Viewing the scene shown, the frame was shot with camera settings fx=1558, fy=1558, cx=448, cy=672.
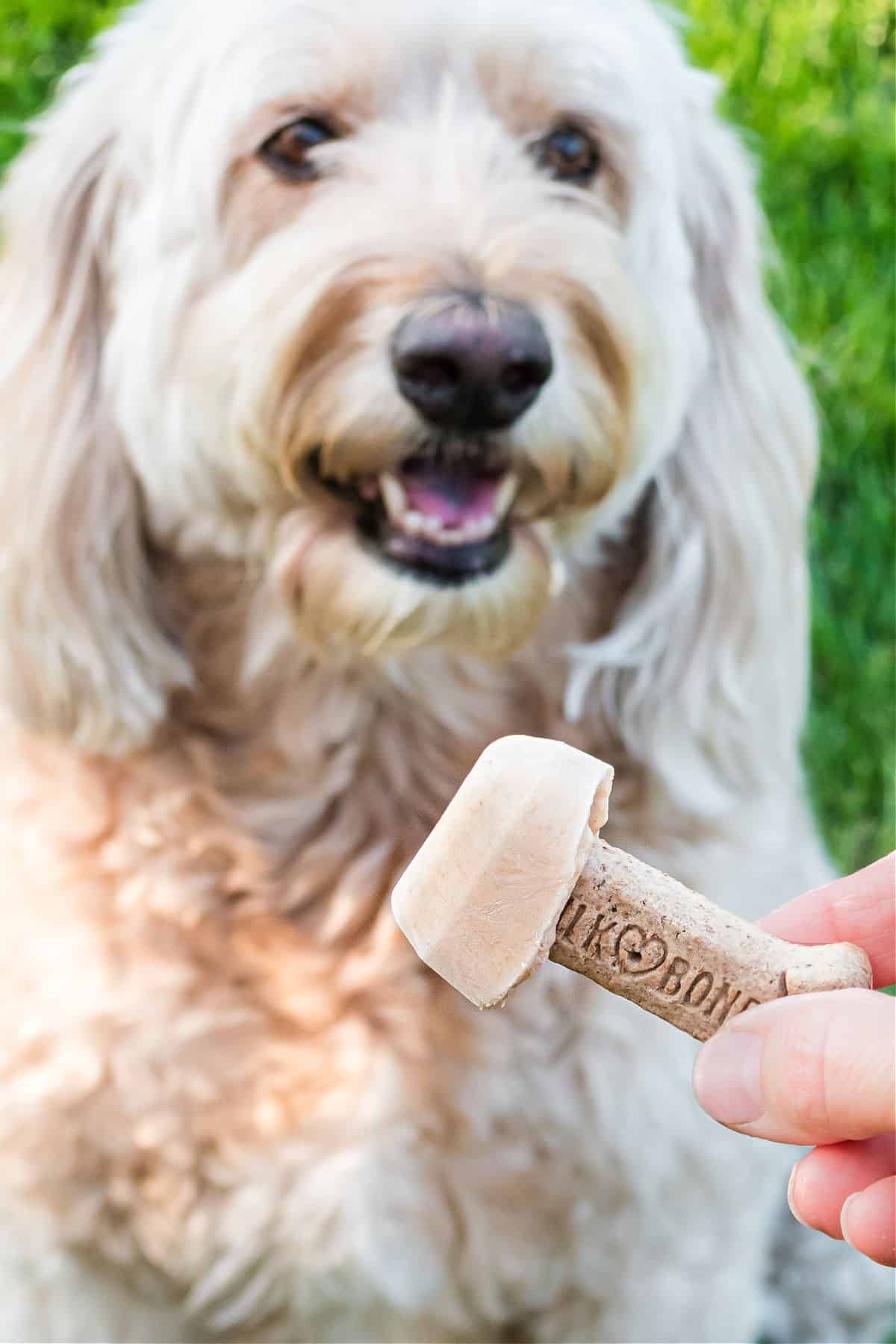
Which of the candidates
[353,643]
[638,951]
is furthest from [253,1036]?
[638,951]

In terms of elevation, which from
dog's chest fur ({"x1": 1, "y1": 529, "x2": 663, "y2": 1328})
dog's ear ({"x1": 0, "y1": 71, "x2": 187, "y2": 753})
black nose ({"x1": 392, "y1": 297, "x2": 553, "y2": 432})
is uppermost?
black nose ({"x1": 392, "y1": 297, "x2": 553, "y2": 432})

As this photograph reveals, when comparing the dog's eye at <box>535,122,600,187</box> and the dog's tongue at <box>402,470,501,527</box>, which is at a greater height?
the dog's eye at <box>535,122,600,187</box>

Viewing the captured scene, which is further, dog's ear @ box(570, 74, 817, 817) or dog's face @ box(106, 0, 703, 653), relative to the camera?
dog's ear @ box(570, 74, 817, 817)

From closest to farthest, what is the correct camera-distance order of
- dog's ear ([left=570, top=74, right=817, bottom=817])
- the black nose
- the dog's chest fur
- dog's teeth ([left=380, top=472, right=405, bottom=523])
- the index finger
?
1. the index finger
2. the black nose
3. dog's teeth ([left=380, top=472, right=405, bottom=523])
4. the dog's chest fur
5. dog's ear ([left=570, top=74, right=817, bottom=817])

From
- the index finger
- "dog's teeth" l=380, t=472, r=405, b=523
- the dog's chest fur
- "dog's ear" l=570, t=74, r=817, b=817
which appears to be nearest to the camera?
the index finger

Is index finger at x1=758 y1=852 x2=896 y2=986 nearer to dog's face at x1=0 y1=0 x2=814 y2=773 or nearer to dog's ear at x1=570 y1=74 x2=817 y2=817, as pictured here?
dog's face at x1=0 y1=0 x2=814 y2=773

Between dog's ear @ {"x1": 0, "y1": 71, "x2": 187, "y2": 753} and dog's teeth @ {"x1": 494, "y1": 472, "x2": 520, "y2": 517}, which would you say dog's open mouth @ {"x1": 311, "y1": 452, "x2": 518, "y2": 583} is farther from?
dog's ear @ {"x1": 0, "y1": 71, "x2": 187, "y2": 753}

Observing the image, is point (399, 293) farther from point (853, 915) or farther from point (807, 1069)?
point (807, 1069)

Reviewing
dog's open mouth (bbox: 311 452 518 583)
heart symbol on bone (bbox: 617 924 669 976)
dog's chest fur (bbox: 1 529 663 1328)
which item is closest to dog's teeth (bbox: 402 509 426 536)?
dog's open mouth (bbox: 311 452 518 583)
